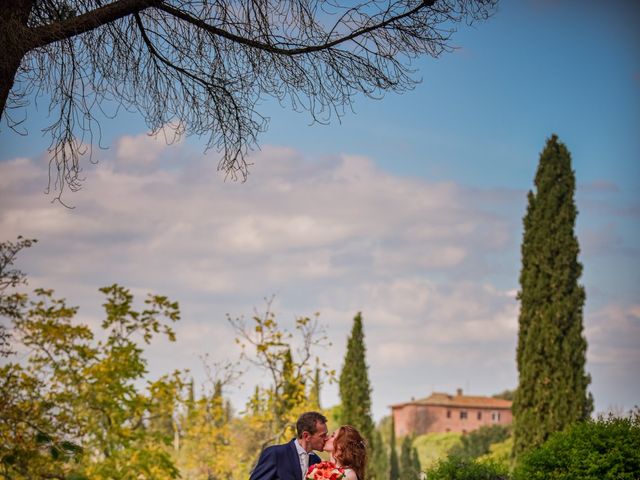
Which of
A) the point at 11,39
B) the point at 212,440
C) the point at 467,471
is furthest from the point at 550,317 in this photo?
the point at 11,39

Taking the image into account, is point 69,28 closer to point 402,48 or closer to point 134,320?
→ point 402,48

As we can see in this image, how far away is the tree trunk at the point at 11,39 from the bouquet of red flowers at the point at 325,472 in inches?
98.8

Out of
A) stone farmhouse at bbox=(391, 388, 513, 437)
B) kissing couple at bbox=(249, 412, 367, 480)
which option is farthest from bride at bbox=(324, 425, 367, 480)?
stone farmhouse at bbox=(391, 388, 513, 437)

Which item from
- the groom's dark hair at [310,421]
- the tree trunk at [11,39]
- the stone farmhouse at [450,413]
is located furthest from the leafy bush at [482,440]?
the tree trunk at [11,39]

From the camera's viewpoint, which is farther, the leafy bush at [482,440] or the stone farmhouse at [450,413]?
the stone farmhouse at [450,413]

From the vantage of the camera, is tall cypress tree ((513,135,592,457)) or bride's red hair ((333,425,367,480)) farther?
tall cypress tree ((513,135,592,457))

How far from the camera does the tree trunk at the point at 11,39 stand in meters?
3.84

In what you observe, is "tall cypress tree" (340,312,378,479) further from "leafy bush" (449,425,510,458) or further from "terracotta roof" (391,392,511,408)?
"terracotta roof" (391,392,511,408)

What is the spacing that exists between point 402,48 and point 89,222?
5.64m

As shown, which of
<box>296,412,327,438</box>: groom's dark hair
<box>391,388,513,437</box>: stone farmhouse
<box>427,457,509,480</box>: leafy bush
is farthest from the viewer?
<box>391,388,513,437</box>: stone farmhouse

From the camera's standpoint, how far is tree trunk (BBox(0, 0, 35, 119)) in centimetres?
384

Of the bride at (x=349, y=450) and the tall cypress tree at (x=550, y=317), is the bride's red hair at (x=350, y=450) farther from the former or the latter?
the tall cypress tree at (x=550, y=317)

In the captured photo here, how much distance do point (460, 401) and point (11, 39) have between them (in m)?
54.7

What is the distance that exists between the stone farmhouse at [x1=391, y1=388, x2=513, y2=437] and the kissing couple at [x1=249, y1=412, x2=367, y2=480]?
50.8 m
